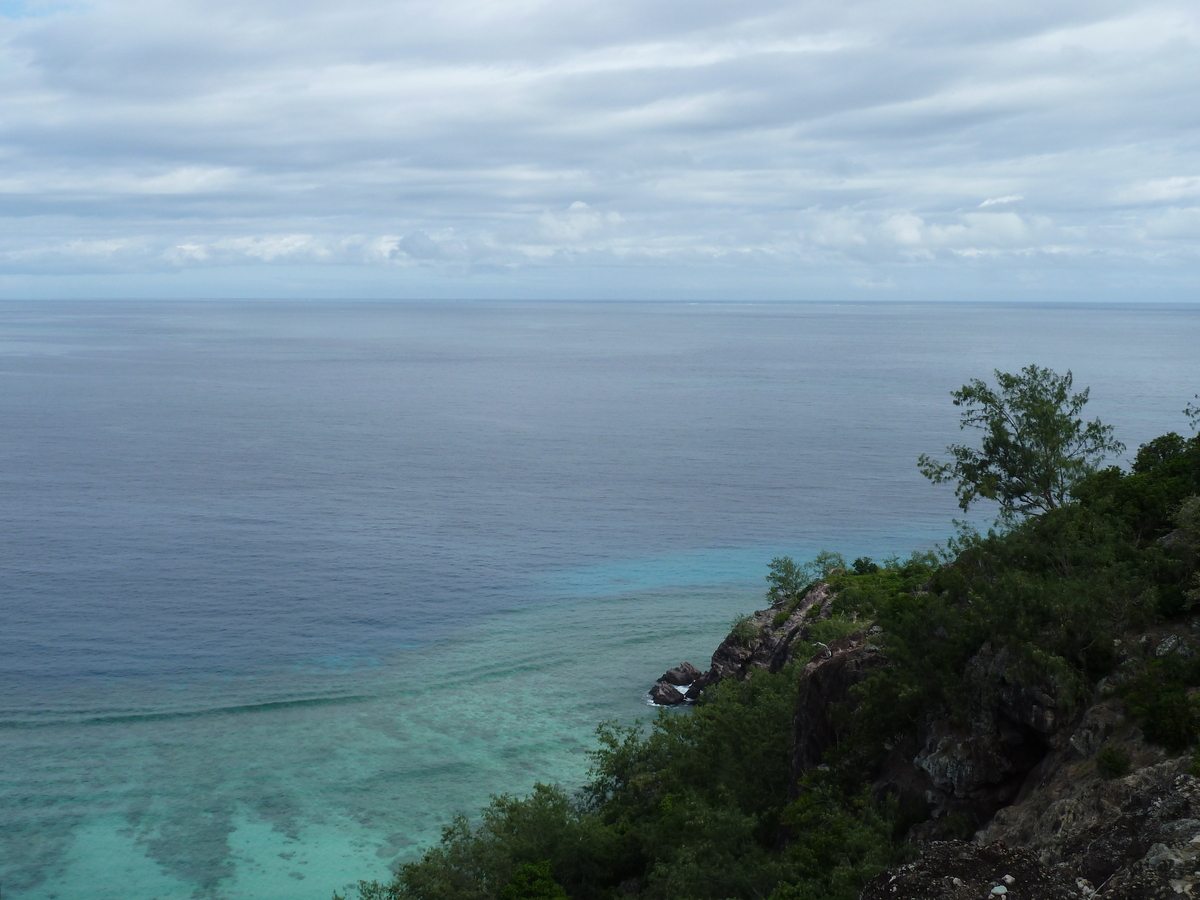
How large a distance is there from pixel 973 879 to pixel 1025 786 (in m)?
12.1

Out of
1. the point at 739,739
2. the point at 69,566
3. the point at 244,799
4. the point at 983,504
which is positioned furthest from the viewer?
the point at 983,504

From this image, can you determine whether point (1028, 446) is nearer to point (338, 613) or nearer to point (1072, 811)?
point (1072, 811)

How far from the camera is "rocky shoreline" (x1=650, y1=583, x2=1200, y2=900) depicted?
18438 mm

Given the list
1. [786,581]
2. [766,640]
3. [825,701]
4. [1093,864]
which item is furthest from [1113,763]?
[786,581]

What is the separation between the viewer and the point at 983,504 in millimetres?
123250

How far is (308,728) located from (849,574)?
3884 centimetres

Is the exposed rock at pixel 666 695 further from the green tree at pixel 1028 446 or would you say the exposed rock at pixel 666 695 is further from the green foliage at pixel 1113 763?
the green foliage at pixel 1113 763

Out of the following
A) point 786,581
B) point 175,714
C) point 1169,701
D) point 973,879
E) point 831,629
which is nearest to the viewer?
point 973,879

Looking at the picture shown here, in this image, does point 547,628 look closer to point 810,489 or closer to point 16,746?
point 16,746

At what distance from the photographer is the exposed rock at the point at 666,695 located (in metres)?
71.1

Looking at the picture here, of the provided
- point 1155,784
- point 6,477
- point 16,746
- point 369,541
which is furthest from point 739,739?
point 6,477

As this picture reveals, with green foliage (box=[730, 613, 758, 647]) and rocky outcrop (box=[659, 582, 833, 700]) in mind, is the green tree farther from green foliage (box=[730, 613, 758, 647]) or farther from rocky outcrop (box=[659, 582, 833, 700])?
green foliage (box=[730, 613, 758, 647])

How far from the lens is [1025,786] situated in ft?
94.4

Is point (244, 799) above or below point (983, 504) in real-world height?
below
